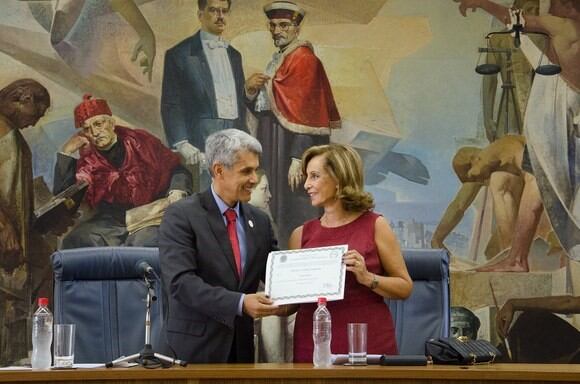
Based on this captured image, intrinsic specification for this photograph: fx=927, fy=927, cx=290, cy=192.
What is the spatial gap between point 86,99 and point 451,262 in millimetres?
2695

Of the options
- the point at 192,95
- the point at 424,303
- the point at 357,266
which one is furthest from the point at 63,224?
the point at 357,266

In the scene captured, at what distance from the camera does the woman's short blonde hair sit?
376cm

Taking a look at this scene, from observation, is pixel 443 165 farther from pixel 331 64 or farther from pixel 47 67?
pixel 47 67

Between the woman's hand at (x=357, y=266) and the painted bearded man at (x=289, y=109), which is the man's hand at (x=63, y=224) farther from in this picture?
the woman's hand at (x=357, y=266)

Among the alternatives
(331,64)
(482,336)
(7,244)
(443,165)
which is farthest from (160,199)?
(482,336)

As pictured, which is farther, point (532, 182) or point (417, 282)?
point (532, 182)

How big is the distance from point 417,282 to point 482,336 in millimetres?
1654

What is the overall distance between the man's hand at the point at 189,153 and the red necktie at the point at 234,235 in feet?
8.16

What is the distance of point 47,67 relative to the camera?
6254 millimetres

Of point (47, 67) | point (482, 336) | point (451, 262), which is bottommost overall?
point (482, 336)

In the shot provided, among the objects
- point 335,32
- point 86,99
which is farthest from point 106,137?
point 335,32

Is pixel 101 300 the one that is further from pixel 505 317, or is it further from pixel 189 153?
pixel 505 317

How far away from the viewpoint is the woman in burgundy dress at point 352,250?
11.9ft

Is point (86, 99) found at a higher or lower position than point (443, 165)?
higher
